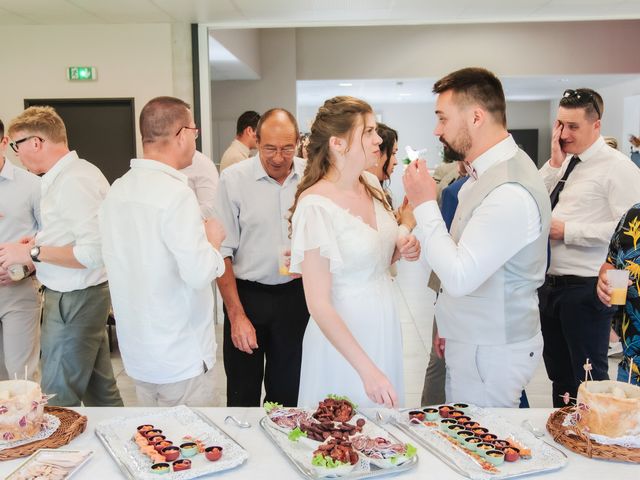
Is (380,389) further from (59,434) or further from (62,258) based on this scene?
(62,258)

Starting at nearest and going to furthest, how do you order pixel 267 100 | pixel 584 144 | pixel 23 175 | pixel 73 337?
pixel 73 337 < pixel 584 144 < pixel 23 175 < pixel 267 100

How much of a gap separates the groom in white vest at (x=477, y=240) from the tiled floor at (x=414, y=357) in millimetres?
991

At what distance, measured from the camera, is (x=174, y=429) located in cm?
173

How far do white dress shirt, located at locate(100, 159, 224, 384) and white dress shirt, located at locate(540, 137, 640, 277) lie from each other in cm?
175

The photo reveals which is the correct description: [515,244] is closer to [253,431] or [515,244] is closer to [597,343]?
[253,431]

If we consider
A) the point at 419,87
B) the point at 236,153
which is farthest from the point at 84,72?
the point at 419,87

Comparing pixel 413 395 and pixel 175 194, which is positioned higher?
pixel 175 194

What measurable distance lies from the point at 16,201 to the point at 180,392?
1.67m

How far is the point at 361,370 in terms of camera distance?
6.22 feet

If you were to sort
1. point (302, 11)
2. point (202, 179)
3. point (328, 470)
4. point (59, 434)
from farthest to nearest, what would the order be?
point (302, 11) → point (202, 179) → point (59, 434) → point (328, 470)

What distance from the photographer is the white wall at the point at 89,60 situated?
5.89m

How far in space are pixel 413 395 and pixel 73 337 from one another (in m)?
2.27

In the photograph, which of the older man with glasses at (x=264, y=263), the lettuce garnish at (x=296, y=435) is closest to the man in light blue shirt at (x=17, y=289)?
the older man with glasses at (x=264, y=263)

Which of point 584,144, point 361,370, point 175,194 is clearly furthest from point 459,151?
point 584,144
